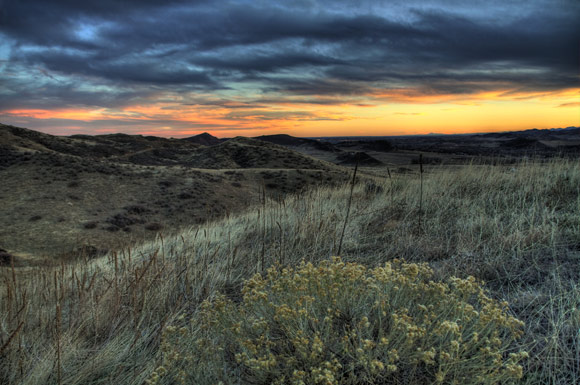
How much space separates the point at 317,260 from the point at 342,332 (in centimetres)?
199

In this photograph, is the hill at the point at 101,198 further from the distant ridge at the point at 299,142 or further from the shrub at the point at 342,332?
the distant ridge at the point at 299,142

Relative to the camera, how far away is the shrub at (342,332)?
1.86 meters

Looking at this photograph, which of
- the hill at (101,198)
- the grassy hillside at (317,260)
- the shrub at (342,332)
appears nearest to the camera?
the shrub at (342,332)

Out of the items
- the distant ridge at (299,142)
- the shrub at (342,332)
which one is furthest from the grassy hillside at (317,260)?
the distant ridge at (299,142)

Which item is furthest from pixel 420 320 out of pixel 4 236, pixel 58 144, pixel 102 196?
pixel 58 144

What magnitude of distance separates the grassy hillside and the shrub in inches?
13.1

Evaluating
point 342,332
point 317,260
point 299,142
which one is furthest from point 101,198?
point 299,142

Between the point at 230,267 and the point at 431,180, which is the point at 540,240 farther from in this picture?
the point at 431,180

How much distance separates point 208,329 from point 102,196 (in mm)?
26615

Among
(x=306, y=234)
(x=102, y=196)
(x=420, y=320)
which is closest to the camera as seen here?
(x=420, y=320)

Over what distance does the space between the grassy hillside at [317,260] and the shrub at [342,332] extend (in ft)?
1.09

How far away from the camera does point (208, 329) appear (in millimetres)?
2498

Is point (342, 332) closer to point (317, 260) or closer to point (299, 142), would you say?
point (317, 260)

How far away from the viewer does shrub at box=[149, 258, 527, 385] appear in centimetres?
186
